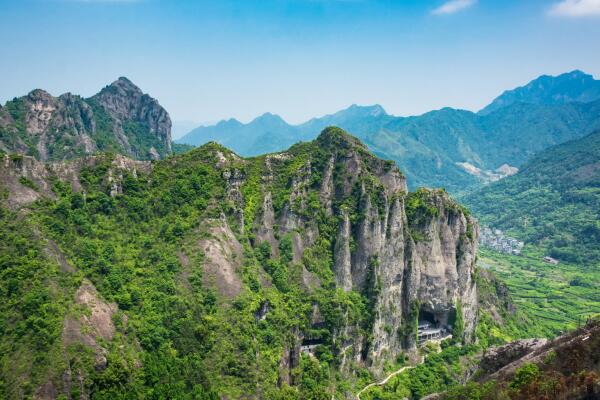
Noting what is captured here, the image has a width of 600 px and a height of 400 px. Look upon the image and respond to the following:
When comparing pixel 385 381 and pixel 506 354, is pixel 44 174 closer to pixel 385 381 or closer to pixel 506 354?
pixel 385 381

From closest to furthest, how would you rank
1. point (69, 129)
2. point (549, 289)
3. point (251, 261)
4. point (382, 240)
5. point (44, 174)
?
point (44, 174) < point (251, 261) < point (382, 240) < point (549, 289) < point (69, 129)

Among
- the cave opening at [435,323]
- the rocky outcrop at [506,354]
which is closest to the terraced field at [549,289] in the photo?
the cave opening at [435,323]

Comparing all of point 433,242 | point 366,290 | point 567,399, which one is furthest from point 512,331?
point 567,399

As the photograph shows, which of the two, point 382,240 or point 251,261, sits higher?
point 382,240

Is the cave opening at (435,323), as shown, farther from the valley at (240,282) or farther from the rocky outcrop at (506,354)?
the rocky outcrop at (506,354)

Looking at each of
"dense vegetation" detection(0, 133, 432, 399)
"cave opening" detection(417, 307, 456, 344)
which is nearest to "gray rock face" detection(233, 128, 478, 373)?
"cave opening" detection(417, 307, 456, 344)

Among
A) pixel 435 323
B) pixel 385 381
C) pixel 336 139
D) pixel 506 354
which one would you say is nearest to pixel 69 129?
pixel 336 139
